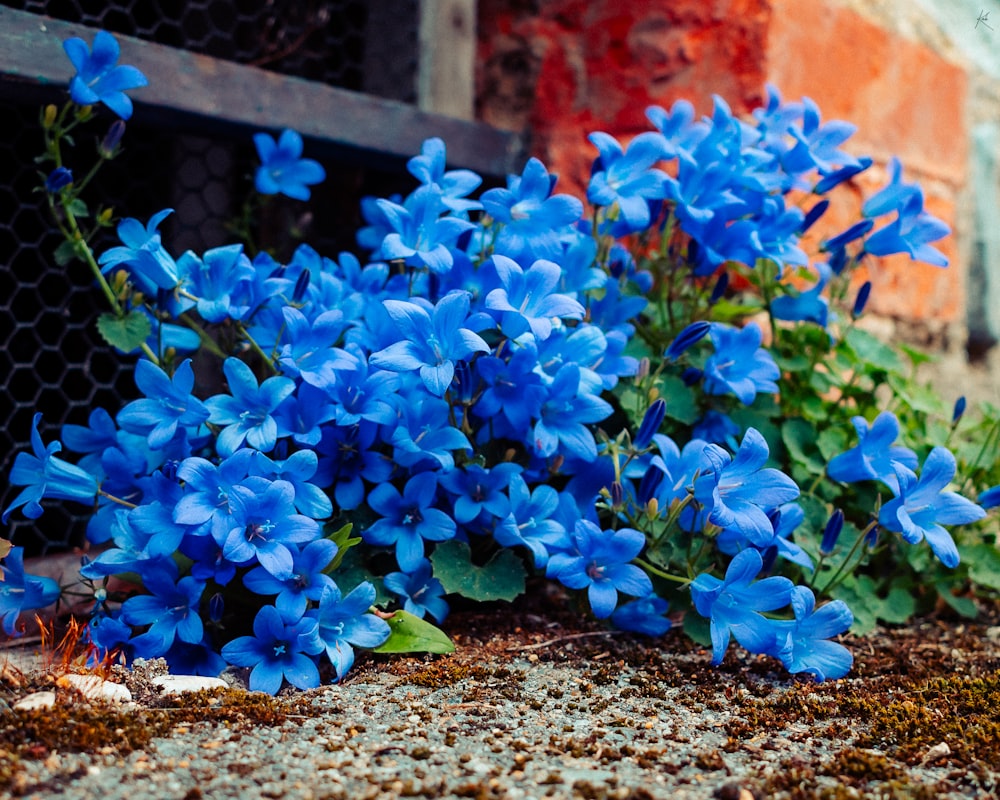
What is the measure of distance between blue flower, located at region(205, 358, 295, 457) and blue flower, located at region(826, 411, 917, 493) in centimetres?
110

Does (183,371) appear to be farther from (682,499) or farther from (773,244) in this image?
(773,244)

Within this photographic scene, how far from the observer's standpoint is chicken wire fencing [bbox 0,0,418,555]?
2.74 meters

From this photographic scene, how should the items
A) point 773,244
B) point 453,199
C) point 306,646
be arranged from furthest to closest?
1. point 773,244
2. point 453,199
3. point 306,646

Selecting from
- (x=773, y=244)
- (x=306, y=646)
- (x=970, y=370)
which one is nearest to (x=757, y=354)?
(x=773, y=244)

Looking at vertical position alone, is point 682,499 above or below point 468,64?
below

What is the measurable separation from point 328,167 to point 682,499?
147cm

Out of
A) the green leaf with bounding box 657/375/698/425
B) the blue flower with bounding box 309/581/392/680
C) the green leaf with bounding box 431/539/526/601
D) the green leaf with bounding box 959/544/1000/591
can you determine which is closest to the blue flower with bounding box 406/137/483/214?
the green leaf with bounding box 657/375/698/425

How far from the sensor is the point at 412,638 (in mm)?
1744

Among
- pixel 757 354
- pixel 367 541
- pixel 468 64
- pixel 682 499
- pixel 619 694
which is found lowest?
pixel 619 694

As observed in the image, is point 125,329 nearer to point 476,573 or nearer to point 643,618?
point 476,573

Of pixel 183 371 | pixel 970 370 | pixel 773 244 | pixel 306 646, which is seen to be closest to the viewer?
pixel 306 646

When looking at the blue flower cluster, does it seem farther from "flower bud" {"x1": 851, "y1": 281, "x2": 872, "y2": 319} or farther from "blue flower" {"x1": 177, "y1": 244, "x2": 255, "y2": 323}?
"flower bud" {"x1": 851, "y1": 281, "x2": 872, "y2": 319}

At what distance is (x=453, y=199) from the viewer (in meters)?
2.04

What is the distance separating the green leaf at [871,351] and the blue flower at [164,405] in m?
1.54
